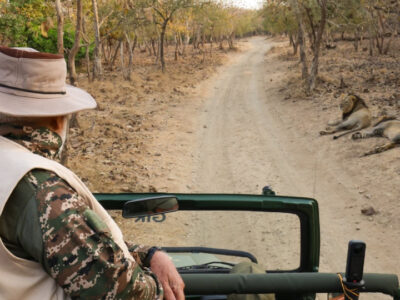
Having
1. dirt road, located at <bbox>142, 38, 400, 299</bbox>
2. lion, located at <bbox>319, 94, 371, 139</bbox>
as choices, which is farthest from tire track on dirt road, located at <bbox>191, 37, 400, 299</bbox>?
lion, located at <bbox>319, 94, 371, 139</bbox>

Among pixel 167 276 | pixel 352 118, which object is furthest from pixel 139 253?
pixel 352 118

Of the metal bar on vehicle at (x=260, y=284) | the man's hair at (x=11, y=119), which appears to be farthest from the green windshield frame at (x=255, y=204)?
the man's hair at (x=11, y=119)

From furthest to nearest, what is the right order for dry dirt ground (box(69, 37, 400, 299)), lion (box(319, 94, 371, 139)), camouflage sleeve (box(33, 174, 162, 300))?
lion (box(319, 94, 371, 139)), dry dirt ground (box(69, 37, 400, 299)), camouflage sleeve (box(33, 174, 162, 300))

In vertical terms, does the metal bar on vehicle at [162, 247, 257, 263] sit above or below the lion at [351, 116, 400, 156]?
above

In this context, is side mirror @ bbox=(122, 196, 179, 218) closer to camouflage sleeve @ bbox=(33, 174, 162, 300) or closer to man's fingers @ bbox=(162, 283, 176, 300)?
man's fingers @ bbox=(162, 283, 176, 300)

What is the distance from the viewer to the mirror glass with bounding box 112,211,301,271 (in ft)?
8.25

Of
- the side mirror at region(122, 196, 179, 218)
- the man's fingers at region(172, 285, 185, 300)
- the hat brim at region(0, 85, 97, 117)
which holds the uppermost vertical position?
the hat brim at region(0, 85, 97, 117)

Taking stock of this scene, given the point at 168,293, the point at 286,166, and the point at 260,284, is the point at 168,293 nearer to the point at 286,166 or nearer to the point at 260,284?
the point at 260,284

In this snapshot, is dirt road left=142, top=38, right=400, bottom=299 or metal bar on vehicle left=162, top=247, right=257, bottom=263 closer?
metal bar on vehicle left=162, top=247, right=257, bottom=263

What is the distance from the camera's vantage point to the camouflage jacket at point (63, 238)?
119 centimetres

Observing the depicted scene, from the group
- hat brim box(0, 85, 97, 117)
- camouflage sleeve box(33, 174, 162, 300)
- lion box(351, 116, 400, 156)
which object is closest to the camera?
camouflage sleeve box(33, 174, 162, 300)

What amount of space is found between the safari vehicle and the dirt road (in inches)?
16.5

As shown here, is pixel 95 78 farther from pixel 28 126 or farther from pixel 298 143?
pixel 28 126

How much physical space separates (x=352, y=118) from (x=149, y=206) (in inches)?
390
